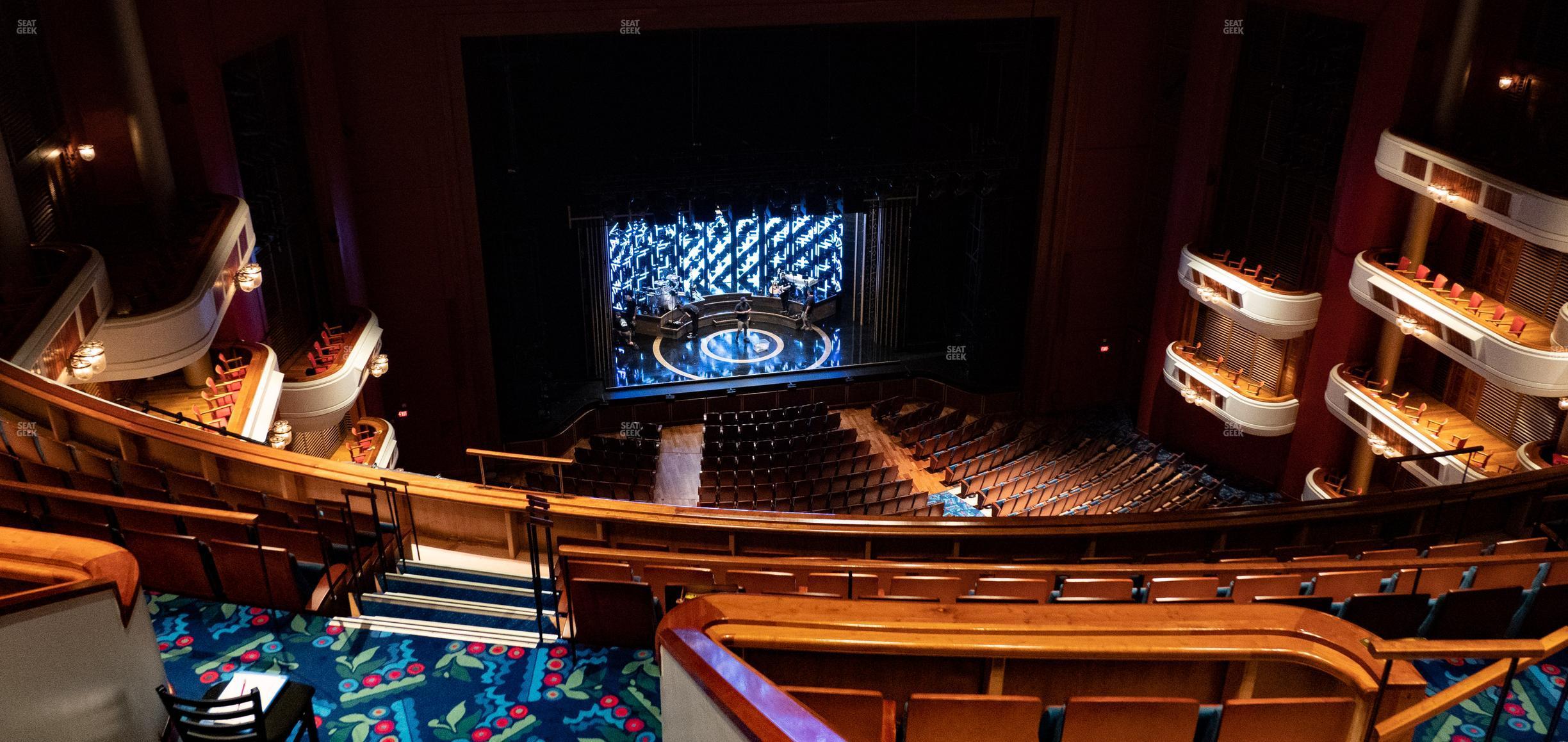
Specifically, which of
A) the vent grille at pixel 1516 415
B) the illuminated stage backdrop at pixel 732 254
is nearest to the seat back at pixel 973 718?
the vent grille at pixel 1516 415

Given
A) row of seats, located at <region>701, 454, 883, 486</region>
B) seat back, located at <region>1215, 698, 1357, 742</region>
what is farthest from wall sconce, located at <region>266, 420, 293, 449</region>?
seat back, located at <region>1215, 698, 1357, 742</region>

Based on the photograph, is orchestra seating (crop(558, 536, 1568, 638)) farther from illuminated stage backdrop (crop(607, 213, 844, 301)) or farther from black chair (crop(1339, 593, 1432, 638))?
illuminated stage backdrop (crop(607, 213, 844, 301))

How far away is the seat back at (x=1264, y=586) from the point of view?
551 cm

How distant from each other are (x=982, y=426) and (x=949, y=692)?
39.0 ft

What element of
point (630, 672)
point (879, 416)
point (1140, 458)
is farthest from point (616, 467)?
point (630, 672)

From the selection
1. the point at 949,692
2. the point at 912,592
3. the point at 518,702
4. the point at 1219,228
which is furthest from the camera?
the point at 1219,228

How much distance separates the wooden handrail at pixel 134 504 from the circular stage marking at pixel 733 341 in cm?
1199

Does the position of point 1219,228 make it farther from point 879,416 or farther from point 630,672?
point 630,672

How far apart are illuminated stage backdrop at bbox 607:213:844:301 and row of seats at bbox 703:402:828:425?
274 centimetres

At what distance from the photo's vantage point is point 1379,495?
23.6ft

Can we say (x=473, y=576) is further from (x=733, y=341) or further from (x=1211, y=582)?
(x=733, y=341)

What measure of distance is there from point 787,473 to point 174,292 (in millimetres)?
6841

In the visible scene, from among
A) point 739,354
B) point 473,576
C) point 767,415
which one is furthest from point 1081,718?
point 739,354

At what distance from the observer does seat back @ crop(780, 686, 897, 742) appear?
11.1ft
